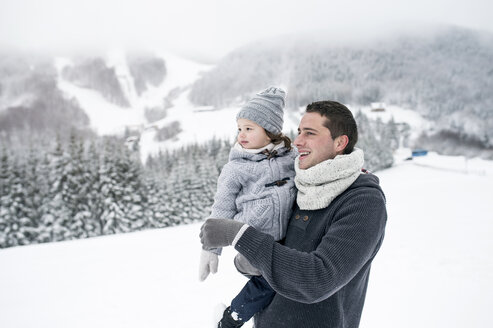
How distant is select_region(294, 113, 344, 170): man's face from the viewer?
1.58 m

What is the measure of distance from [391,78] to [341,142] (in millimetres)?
179408

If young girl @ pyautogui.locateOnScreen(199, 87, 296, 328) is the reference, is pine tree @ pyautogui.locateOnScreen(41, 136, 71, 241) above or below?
below

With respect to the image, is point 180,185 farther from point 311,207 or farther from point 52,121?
point 52,121

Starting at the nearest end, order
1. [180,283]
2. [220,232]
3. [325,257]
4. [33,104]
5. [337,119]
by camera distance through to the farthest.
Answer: [325,257] → [220,232] → [337,119] → [180,283] → [33,104]

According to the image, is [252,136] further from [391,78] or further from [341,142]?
[391,78]

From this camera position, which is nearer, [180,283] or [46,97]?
[180,283]

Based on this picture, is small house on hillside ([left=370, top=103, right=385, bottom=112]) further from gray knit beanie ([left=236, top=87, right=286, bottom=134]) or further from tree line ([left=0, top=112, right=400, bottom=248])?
gray knit beanie ([left=236, top=87, right=286, bottom=134])

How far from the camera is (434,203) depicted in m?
15.4

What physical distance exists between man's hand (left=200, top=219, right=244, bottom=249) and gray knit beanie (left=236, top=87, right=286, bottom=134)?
95 cm

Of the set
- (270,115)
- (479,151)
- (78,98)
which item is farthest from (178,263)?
(78,98)

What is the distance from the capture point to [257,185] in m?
1.88

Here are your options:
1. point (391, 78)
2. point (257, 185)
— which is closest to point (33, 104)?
Result: point (257, 185)

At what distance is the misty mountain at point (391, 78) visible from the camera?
115312mm

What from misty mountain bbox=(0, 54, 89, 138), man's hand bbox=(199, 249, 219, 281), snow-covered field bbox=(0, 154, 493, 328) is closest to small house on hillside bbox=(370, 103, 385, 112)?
snow-covered field bbox=(0, 154, 493, 328)
